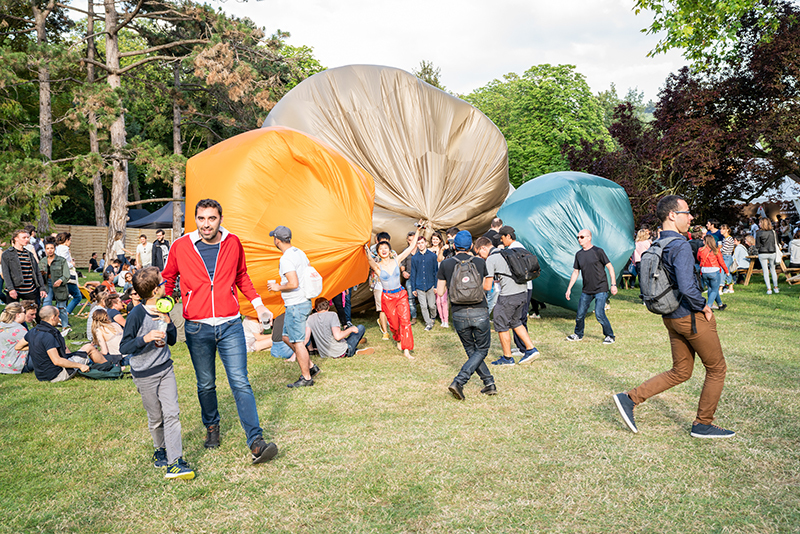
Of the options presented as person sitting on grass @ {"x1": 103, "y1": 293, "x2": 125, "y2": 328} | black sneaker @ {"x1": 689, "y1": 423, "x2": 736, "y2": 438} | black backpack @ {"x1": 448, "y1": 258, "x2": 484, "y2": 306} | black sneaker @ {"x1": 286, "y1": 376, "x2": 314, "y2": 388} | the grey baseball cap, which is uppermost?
the grey baseball cap

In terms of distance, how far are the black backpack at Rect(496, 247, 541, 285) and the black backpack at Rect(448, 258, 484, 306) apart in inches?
53.2

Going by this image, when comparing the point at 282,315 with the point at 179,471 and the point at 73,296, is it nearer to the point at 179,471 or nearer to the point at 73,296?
the point at 179,471

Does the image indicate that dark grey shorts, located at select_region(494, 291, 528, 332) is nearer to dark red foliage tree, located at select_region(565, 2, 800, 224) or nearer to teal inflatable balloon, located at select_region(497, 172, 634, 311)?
teal inflatable balloon, located at select_region(497, 172, 634, 311)

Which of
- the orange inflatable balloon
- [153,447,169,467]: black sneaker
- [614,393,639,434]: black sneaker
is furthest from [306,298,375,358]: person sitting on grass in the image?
[614,393,639,434]: black sneaker

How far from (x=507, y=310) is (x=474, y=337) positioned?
1.33 m

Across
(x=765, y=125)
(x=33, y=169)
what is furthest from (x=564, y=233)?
(x=33, y=169)

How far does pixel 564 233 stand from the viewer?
34.4 feet

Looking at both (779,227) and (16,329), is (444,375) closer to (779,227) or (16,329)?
(16,329)

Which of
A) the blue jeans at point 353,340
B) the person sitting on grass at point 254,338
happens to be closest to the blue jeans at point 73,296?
the person sitting on grass at point 254,338

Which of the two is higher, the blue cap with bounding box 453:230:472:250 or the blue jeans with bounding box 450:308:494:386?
the blue cap with bounding box 453:230:472:250

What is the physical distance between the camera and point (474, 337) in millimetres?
6180

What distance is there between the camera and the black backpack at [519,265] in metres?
7.28

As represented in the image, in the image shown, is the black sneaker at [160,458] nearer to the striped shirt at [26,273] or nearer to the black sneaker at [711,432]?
the black sneaker at [711,432]

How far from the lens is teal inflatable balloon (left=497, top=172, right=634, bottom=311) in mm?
10430
